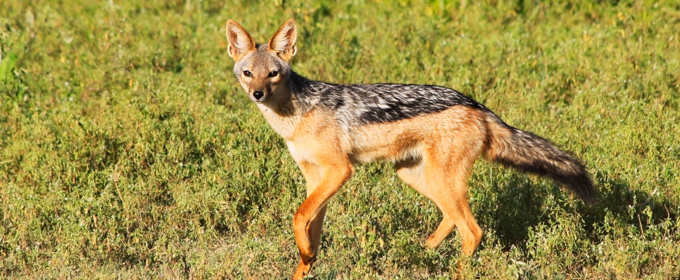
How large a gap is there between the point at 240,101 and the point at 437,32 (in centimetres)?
318

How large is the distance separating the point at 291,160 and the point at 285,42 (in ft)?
5.00

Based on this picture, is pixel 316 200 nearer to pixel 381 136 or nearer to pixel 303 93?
pixel 381 136

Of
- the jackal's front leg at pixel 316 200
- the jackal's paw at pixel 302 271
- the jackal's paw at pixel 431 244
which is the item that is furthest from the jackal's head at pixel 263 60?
the jackal's paw at pixel 431 244

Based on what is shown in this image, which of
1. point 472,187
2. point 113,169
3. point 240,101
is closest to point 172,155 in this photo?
point 113,169

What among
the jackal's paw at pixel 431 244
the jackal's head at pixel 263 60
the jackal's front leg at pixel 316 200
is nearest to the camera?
the jackal's front leg at pixel 316 200

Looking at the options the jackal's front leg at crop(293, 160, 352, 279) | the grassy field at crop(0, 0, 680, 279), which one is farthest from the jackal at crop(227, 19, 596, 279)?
the grassy field at crop(0, 0, 680, 279)

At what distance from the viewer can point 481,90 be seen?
8.66 m

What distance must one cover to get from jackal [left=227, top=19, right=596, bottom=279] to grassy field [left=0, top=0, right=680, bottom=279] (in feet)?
1.35

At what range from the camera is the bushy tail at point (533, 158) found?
5617mm

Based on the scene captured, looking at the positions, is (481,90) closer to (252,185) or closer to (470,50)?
(470,50)

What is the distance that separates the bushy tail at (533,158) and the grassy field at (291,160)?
40 centimetres

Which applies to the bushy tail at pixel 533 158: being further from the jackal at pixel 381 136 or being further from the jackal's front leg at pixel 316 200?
the jackal's front leg at pixel 316 200

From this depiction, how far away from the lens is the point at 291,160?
6969 millimetres

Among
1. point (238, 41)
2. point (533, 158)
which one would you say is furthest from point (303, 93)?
point (533, 158)
